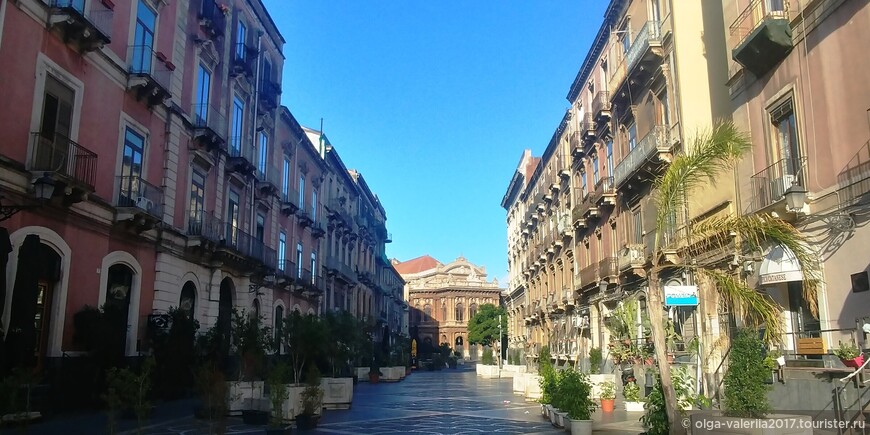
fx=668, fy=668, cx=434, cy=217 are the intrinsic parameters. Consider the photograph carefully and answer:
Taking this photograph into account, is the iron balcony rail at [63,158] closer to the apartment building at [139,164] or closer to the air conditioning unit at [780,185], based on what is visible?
the apartment building at [139,164]

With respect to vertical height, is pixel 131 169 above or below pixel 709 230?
above

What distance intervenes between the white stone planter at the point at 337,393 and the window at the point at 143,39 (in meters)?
10.5

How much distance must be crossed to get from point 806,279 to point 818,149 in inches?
100.0

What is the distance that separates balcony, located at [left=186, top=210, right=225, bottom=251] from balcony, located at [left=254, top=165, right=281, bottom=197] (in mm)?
4615

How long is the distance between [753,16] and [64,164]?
1615cm

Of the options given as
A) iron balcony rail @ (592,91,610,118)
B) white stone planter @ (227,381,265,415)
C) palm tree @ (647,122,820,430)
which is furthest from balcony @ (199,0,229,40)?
palm tree @ (647,122,820,430)

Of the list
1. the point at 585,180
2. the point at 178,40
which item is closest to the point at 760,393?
the point at 178,40

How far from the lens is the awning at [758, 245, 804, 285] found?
12.6 m

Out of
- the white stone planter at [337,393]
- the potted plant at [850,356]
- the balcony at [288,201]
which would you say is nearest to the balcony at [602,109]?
the balcony at [288,201]

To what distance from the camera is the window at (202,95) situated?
76.4 ft

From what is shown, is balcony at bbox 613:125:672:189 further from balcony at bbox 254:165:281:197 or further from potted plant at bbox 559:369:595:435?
balcony at bbox 254:165:281:197

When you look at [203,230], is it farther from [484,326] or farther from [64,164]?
[484,326]

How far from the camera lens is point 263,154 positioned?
101 feet

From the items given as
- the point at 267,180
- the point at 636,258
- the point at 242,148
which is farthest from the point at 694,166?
the point at 267,180
